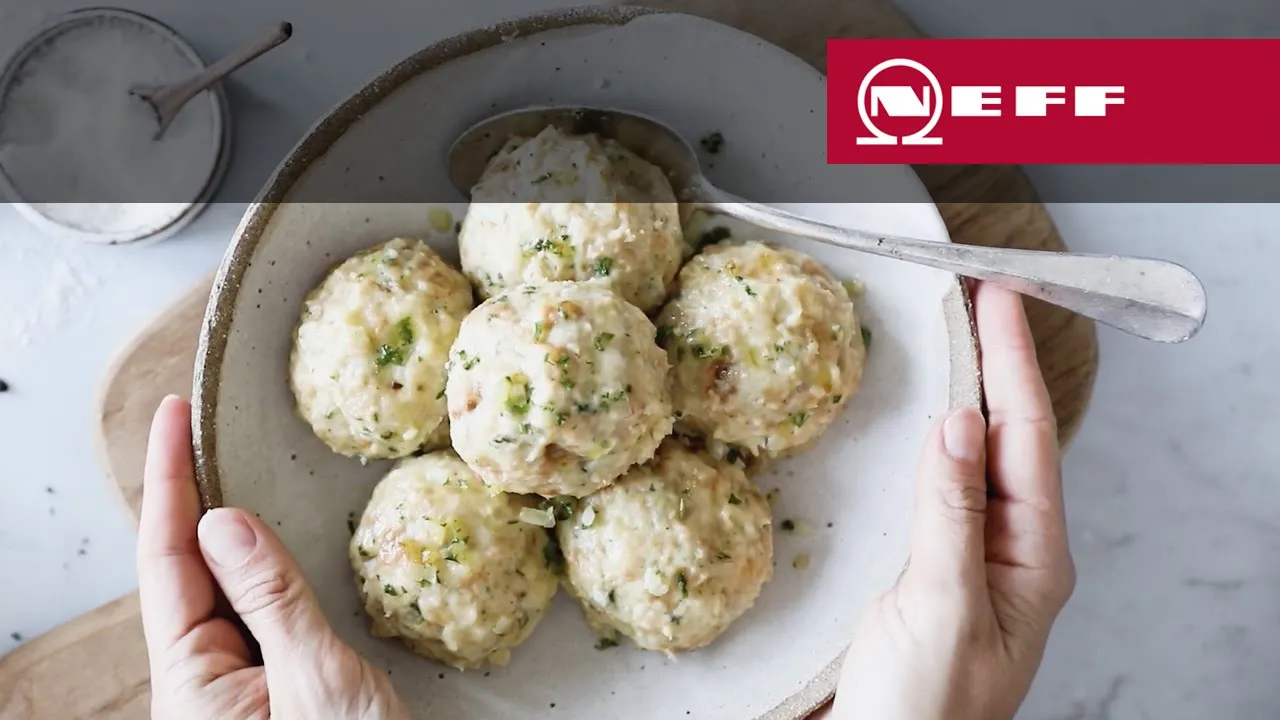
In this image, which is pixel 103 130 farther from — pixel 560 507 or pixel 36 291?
pixel 560 507

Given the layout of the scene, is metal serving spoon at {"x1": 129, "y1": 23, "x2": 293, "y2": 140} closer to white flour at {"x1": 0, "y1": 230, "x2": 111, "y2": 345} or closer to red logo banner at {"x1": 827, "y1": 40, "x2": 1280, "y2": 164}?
white flour at {"x1": 0, "y1": 230, "x2": 111, "y2": 345}

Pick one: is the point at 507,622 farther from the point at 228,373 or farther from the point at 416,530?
the point at 228,373

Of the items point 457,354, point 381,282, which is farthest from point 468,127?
point 457,354

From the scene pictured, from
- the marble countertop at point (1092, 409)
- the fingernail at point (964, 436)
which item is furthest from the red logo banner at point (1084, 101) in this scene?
the fingernail at point (964, 436)

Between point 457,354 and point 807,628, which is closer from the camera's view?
point 457,354

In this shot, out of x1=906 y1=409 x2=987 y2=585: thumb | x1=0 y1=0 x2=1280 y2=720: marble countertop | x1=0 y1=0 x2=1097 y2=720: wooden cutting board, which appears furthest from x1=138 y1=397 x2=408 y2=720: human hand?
x1=906 y1=409 x2=987 y2=585: thumb

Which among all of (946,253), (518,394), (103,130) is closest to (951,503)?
(946,253)
